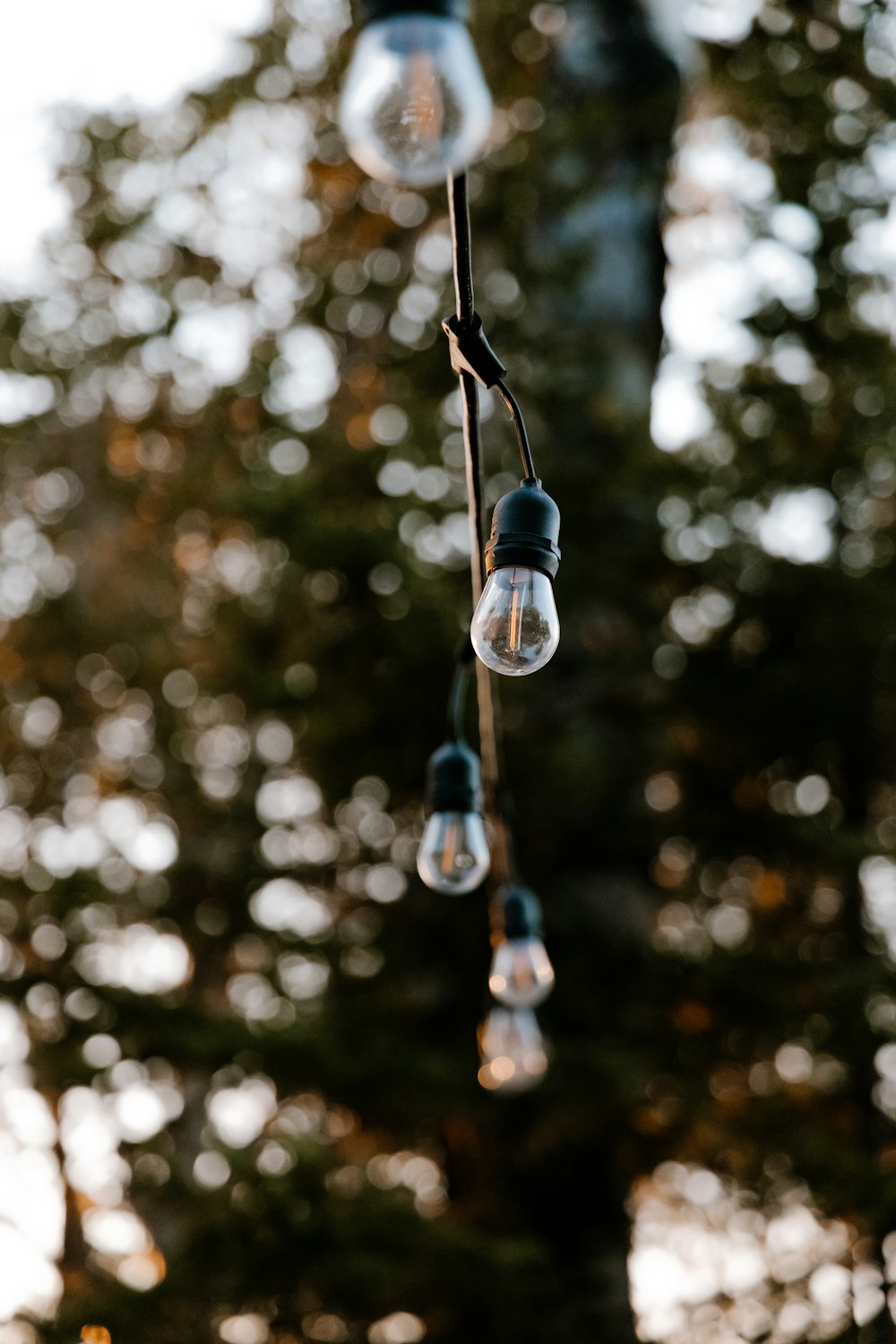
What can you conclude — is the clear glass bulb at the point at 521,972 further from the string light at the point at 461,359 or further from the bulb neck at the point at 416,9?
the bulb neck at the point at 416,9

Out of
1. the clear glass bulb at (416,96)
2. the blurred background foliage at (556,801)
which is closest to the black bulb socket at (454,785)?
the clear glass bulb at (416,96)

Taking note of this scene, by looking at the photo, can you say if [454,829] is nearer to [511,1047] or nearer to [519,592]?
[519,592]

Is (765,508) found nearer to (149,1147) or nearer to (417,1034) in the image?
(417,1034)

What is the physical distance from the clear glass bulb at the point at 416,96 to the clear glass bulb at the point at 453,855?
6.90ft

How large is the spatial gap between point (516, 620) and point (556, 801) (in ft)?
18.5

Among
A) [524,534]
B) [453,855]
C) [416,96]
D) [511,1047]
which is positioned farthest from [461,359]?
[511,1047]

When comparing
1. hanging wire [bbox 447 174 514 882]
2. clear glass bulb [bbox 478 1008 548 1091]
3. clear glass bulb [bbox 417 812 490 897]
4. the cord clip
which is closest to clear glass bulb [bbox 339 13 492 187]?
hanging wire [bbox 447 174 514 882]

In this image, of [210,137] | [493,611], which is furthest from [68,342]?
[493,611]

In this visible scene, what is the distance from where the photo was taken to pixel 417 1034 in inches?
300

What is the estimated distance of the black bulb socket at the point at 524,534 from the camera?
2195mm

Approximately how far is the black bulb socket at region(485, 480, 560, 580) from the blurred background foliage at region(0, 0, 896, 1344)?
4.63 meters


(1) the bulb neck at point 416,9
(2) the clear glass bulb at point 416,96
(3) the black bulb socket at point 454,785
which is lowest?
(3) the black bulb socket at point 454,785

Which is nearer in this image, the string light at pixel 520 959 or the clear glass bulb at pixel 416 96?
the clear glass bulb at pixel 416 96

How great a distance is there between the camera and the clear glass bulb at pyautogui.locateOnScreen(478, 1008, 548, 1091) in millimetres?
5832
